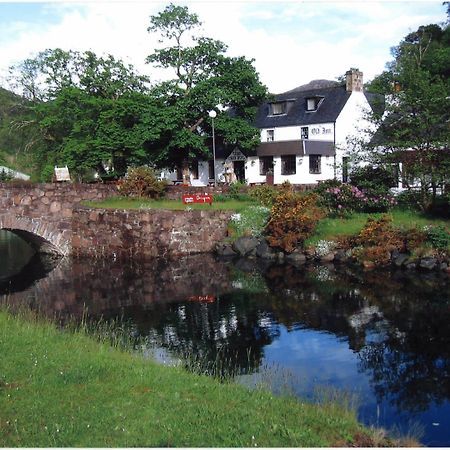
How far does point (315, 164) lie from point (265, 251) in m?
21.3

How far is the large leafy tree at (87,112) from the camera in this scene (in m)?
42.3

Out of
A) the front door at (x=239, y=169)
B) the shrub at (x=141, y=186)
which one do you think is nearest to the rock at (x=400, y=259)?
the shrub at (x=141, y=186)

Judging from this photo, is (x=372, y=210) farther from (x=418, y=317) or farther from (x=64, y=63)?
(x=64, y=63)

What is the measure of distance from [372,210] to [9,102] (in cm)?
3478

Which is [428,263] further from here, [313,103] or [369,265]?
[313,103]

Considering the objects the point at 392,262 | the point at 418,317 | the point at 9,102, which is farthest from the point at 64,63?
the point at 418,317

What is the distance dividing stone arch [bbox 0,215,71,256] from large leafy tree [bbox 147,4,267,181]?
13.5m

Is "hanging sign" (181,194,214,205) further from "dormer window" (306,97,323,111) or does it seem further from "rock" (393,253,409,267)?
"dormer window" (306,97,323,111)

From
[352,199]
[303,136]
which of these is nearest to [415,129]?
[352,199]

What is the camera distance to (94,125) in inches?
1698

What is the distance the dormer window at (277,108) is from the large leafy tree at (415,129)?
22.9 meters

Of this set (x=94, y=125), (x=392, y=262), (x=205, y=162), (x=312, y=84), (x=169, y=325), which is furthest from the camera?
(x=312, y=84)

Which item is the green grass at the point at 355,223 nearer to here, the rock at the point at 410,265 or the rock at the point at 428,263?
the rock at the point at 410,265

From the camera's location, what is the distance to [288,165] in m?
50.9
